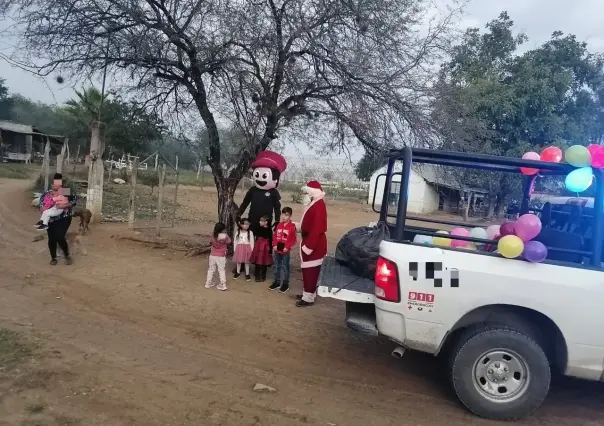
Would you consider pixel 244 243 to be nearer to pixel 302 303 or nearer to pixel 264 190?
pixel 264 190

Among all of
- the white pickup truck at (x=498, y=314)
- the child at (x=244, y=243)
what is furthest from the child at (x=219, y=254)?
the white pickup truck at (x=498, y=314)

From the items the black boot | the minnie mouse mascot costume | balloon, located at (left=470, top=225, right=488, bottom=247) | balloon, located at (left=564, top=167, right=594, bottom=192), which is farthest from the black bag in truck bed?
the minnie mouse mascot costume

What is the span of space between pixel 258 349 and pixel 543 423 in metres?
2.77

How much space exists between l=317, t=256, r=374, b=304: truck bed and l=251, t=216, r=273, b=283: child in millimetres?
3248

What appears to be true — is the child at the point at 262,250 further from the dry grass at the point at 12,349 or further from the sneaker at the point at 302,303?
the dry grass at the point at 12,349

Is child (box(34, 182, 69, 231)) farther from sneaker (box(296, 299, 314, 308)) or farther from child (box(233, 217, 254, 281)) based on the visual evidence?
sneaker (box(296, 299, 314, 308))

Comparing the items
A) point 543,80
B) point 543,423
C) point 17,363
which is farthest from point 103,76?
point 543,80

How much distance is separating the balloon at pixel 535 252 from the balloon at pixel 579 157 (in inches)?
32.5

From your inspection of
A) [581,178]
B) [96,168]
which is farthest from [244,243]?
[96,168]

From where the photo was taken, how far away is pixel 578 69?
2397 centimetres

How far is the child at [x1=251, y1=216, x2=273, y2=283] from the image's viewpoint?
28.1ft

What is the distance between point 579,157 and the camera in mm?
4277

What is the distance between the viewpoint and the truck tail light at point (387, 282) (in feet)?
13.6

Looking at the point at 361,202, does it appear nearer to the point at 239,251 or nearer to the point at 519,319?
the point at 239,251
